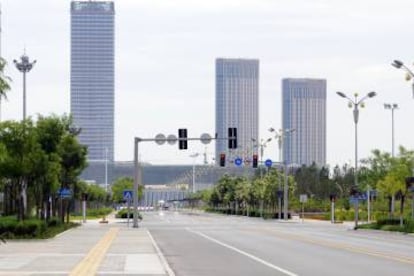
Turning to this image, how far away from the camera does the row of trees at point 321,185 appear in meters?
71.1

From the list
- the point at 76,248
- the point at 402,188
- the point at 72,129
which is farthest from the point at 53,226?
the point at 402,188

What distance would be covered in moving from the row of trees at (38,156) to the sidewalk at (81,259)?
200 inches

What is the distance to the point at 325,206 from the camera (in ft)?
404

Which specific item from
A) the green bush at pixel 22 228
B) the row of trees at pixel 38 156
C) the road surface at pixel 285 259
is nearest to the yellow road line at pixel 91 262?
the road surface at pixel 285 259

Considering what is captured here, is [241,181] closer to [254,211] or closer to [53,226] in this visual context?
A: [254,211]

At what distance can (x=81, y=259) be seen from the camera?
29703 mm

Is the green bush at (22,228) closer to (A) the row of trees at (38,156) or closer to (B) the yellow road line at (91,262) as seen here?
(A) the row of trees at (38,156)

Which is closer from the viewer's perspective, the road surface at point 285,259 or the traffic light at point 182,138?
the road surface at point 285,259

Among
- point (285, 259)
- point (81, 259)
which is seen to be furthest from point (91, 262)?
point (285, 259)

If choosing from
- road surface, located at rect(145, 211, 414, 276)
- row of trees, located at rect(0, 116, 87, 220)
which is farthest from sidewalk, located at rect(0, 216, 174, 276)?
row of trees, located at rect(0, 116, 87, 220)

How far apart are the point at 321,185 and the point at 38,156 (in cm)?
9755

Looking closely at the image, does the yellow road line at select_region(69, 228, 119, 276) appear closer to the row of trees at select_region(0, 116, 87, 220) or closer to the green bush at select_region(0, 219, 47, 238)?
the row of trees at select_region(0, 116, 87, 220)

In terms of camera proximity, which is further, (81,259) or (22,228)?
(22,228)

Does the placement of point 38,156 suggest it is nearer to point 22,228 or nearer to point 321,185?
point 22,228
